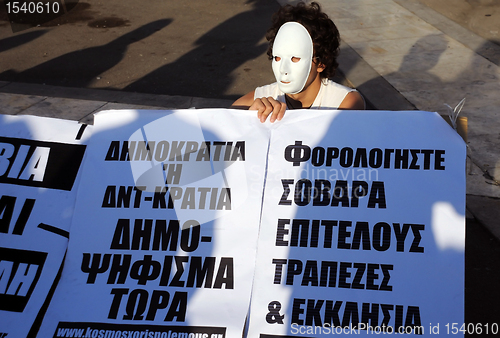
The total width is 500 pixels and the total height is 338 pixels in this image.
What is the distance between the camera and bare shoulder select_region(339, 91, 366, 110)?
2.54 metres

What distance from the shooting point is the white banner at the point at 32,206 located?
6.51ft

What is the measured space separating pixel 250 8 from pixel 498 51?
4893mm

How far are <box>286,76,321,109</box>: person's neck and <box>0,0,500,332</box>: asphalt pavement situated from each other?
1.57 meters

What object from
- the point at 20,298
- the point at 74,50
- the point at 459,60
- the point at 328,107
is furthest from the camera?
the point at 74,50

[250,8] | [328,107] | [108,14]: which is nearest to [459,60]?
[250,8]

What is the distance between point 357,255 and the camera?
189cm

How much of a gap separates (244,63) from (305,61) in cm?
475

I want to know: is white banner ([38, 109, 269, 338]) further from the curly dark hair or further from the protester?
the curly dark hair

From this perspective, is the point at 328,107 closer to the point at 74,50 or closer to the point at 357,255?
the point at 357,255

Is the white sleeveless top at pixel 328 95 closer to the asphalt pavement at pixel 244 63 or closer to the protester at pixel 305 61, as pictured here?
the protester at pixel 305 61

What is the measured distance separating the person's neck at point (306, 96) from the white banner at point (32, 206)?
3.68ft

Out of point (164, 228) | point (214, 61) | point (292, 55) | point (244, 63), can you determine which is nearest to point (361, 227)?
point (164, 228)

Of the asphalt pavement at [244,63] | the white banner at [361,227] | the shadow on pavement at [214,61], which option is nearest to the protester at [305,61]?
the white banner at [361,227]

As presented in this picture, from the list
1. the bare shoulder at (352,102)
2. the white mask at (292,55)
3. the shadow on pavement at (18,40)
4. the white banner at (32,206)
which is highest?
the white mask at (292,55)
